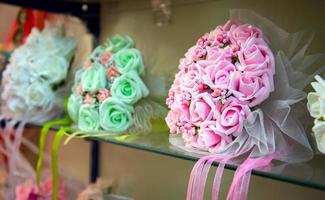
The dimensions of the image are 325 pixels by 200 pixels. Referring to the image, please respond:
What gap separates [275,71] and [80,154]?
2.45 ft

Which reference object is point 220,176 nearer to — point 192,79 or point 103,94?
point 192,79

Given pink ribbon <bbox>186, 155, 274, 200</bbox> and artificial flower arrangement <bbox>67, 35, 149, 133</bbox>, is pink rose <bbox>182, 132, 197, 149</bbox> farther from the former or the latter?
artificial flower arrangement <bbox>67, 35, 149, 133</bbox>

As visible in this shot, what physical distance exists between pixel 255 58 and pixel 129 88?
259 mm

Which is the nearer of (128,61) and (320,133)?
(320,133)

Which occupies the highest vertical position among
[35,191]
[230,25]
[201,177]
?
[230,25]

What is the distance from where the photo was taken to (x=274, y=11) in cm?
72

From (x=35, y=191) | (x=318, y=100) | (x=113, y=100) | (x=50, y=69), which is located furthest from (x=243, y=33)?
(x=35, y=191)

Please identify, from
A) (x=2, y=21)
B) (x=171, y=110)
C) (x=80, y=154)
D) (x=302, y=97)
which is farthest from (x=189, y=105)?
(x=2, y=21)

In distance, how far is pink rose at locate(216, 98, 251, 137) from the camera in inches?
21.7

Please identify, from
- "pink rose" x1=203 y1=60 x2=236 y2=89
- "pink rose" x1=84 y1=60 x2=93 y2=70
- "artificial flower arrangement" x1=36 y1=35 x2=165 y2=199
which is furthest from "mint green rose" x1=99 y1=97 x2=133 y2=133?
"pink rose" x1=203 y1=60 x2=236 y2=89

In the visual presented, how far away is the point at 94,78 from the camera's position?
78 cm

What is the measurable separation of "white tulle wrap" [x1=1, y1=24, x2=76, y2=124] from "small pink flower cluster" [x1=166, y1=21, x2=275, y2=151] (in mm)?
399

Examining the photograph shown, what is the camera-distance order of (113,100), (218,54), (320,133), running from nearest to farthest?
1. (320,133)
2. (218,54)
3. (113,100)

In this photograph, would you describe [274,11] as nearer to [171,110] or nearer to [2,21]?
[171,110]
